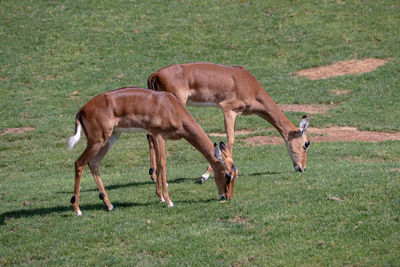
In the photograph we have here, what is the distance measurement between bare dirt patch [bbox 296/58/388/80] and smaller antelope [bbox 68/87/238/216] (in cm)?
1373

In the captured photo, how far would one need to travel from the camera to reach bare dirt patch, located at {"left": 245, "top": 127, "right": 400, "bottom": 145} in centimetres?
1756

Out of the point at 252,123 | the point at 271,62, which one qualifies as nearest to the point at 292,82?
the point at 271,62

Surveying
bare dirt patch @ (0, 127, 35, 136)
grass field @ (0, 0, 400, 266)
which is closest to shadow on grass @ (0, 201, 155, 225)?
grass field @ (0, 0, 400, 266)

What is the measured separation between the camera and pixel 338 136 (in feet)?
59.0

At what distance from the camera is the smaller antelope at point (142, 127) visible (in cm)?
1046

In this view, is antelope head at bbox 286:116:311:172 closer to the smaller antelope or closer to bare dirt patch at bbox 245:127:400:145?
the smaller antelope

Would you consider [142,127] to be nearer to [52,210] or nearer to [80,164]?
[80,164]

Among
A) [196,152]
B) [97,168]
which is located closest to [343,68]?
[196,152]

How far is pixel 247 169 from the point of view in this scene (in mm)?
14188

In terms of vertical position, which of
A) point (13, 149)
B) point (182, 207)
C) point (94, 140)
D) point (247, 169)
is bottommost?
point (13, 149)

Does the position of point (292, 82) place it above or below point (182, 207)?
below

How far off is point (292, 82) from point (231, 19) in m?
7.82

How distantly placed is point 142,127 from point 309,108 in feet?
36.9

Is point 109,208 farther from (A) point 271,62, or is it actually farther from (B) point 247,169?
(A) point 271,62
